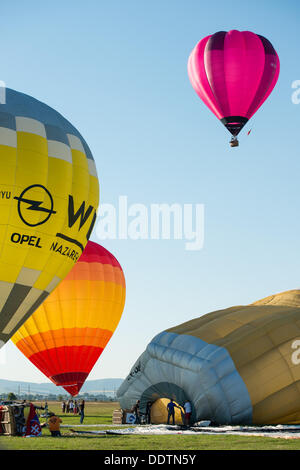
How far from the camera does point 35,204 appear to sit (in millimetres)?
20500

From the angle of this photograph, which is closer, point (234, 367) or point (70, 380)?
point (234, 367)

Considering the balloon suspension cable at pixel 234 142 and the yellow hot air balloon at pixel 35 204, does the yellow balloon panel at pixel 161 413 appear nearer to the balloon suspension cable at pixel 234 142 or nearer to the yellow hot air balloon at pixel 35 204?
the yellow hot air balloon at pixel 35 204

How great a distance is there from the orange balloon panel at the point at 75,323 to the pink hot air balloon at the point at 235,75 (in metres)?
8.21

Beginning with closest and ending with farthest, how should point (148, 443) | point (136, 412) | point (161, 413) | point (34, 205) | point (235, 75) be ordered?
1. point (148, 443)
2. point (34, 205)
3. point (136, 412)
4. point (161, 413)
5. point (235, 75)

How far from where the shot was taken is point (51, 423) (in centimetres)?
1784

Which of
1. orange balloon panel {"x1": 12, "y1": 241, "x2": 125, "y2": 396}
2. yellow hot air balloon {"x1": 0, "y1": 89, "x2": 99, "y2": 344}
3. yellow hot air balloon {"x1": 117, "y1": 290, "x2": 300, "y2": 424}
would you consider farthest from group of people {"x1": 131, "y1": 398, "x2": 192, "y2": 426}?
orange balloon panel {"x1": 12, "y1": 241, "x2": 125, "y2": 396}

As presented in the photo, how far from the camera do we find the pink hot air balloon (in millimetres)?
29391

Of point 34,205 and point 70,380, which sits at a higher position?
point 34,205

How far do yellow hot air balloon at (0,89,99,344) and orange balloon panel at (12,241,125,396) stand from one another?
323 inches

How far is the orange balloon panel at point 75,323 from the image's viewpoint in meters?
30.4

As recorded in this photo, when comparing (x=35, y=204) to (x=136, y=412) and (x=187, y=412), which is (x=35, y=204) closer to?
(x=187, y=412)

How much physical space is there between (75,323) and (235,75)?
1221cm

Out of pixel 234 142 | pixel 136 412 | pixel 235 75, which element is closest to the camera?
pixel 136 412

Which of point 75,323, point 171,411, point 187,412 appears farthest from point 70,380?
point 187,412
